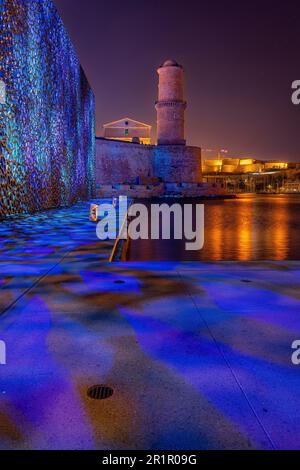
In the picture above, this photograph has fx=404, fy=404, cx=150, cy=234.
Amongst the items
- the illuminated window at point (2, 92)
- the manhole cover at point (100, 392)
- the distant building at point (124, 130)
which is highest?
the distant building at point (124, 130)

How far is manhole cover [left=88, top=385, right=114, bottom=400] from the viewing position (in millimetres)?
1857

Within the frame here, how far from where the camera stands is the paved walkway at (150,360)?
5.22ft

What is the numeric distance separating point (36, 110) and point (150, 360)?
13.2 metres

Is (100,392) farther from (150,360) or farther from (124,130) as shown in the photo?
(124,130)

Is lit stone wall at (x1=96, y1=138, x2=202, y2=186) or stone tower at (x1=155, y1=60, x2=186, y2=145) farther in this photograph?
stone tower at (x1=155, y1=60, x2=186, y2=145)

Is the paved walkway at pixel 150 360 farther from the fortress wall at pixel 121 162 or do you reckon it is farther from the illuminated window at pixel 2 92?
the fortress wall at pixel 121 162

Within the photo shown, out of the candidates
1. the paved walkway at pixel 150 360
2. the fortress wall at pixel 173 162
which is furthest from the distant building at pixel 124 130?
the paved walkway at pixel 150 360

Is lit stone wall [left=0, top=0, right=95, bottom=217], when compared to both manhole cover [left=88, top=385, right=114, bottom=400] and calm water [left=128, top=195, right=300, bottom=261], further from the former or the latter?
manhole cover [left=88, top=385, right=114, bottom=400]

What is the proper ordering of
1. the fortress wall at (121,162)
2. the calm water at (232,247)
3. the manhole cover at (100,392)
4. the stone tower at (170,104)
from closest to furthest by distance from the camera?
the manhole cover at (100,392) → the calm water at (232,247) → the fortress wall at (121,162) → the stone tower at (170,104)

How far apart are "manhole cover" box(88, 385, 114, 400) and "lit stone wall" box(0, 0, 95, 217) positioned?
9.95 meters

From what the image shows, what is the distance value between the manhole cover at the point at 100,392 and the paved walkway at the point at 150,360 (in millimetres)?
37

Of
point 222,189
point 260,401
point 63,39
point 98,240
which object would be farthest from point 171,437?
point 222,189

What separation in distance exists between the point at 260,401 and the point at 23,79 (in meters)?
12.8

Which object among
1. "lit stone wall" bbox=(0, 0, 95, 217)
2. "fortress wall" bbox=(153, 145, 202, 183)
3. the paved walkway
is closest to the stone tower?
"fortress wall" bbox=(153, 145, 202, 183)
